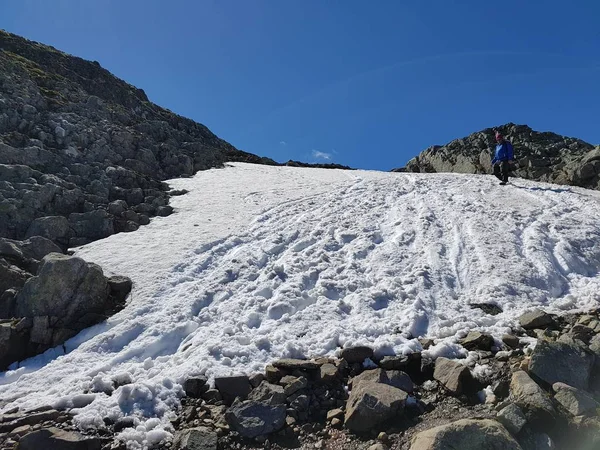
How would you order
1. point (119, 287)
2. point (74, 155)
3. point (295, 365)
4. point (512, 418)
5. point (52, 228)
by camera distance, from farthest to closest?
point (74, 155)
point (52, 228)
point (119, 287)
point (295, 365)
point (512, 418)

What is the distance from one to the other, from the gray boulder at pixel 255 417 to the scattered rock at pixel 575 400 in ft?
13.1

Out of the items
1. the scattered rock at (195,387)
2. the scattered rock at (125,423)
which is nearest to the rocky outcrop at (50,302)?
the scattered rock at (125,423)

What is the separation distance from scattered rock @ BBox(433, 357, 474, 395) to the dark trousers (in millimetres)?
16361

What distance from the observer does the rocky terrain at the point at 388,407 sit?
18.5 ft

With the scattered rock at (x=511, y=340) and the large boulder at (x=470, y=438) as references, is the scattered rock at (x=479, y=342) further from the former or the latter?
the large boulder at (x=470, y=438)

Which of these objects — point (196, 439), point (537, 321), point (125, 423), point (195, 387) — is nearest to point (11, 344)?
point (125, 423)

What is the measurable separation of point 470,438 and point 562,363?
2.54 meters

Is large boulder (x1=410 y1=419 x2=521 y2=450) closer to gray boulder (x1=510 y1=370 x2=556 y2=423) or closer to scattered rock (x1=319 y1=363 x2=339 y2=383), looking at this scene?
gray boulder (x1=510 y1=370 x2=556 y2=423)

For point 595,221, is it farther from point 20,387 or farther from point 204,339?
point 20,387

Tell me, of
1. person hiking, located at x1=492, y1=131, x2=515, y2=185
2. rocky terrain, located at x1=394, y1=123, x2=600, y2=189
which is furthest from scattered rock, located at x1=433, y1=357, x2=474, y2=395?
rocky terrain, located at x1=394, y1=123, x2=600, y2=189

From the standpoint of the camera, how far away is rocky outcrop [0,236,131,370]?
29.7 feet

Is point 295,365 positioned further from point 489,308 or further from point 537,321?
point 537,321

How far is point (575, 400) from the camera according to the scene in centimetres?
593

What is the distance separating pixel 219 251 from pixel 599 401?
1040 centimetres
